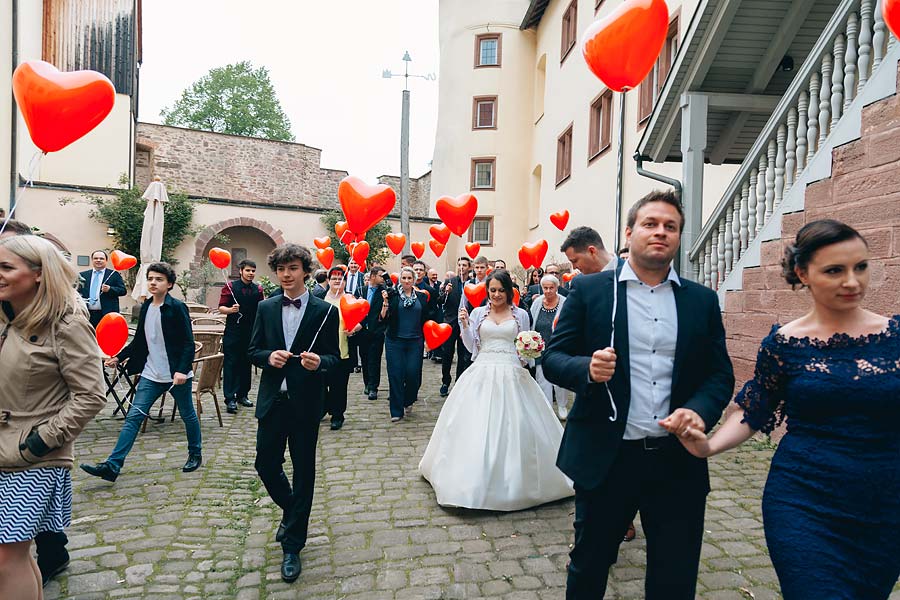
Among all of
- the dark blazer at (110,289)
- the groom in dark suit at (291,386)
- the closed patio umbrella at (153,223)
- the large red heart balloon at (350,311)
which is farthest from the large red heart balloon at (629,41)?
the closed patio umbrella at (153,223)

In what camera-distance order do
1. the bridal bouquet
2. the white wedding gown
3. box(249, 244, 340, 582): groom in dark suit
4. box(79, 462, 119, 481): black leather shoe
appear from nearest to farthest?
1. box(249, 244, 340, 582): groom in dark suit
2. the bridal bouquet
3. the white wedding gown
4. box(79, 462, 119, 481): black leather shoe

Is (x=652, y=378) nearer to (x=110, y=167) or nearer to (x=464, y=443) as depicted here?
(x=464, y=443)

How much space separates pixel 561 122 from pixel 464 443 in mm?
→ 16948

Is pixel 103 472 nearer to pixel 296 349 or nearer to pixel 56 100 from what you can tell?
pixel 296 349

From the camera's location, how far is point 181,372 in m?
5.49

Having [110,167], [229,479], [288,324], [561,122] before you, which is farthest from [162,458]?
[110,167]

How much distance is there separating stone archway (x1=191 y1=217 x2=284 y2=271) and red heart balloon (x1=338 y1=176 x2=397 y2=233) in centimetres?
1805

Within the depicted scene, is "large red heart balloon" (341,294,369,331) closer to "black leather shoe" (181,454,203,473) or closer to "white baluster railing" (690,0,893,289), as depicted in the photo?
"black leather shoe" (181,454,203,473)

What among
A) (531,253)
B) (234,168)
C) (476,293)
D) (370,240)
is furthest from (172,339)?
(234,168)

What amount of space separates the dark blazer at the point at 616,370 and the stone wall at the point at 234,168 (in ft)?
79.7

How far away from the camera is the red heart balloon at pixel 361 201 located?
6.29 meters

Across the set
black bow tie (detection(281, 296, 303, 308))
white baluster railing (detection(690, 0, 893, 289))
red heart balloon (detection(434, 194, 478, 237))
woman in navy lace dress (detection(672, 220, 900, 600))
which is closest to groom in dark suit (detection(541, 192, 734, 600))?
woman in navy lace dress (detection(672, 220, 900, 600))

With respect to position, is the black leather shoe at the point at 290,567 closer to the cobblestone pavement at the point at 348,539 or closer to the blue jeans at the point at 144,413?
the cobblestone pavement at the point at 348,539

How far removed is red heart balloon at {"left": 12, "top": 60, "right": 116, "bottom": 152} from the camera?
4.17m
